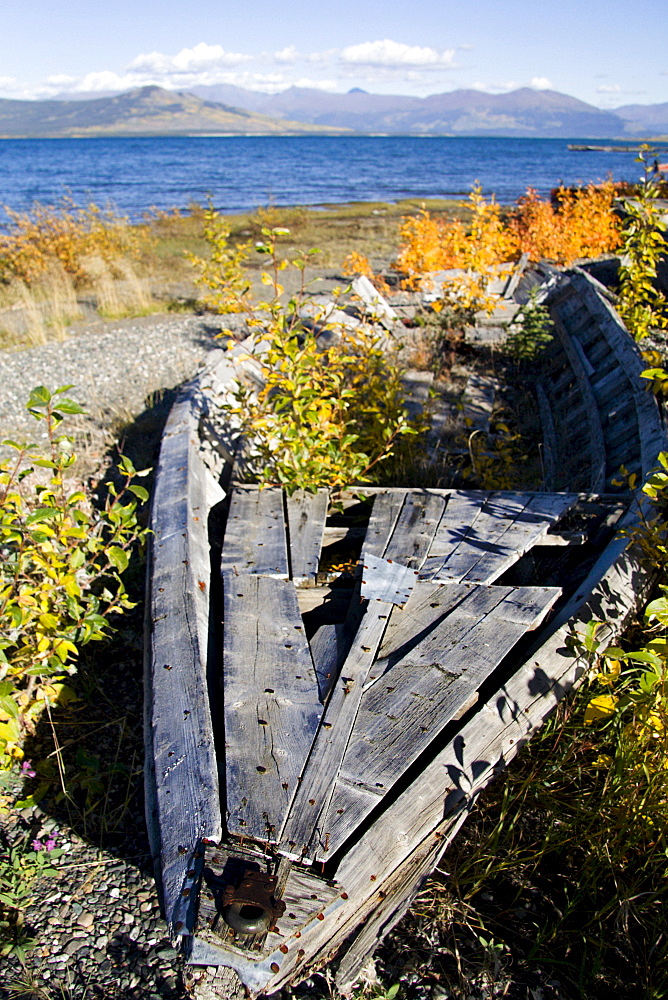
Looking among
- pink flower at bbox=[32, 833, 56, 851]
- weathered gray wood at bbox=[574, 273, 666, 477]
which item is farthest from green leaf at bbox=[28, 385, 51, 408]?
weathered gray wood at bbox=[574, 273, 666, 477]

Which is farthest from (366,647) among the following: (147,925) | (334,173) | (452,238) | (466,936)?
(334,173)

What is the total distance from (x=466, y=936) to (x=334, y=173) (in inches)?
2738

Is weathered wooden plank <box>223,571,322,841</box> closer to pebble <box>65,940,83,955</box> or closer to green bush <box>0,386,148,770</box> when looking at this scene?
green bush <box>0,386,148,770</box>

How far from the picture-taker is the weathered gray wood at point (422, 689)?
5.95ft

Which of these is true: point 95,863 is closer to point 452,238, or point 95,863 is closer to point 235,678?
point 235,678

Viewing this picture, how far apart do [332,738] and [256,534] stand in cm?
141

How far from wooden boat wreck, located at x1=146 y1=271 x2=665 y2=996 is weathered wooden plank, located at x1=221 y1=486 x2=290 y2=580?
0.01 m

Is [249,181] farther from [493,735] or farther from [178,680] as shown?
[493,735]

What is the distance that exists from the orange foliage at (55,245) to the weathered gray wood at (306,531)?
40.3 ft

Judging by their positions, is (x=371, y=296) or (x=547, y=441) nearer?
(x=547, y=441)

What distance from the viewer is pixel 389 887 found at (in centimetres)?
176

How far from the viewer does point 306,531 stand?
322 cm

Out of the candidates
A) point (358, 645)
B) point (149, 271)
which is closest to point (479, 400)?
point (358, 645)

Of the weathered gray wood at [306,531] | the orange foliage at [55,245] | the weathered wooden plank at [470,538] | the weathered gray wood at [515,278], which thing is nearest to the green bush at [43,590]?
the weathered gray wood at [306,531]
